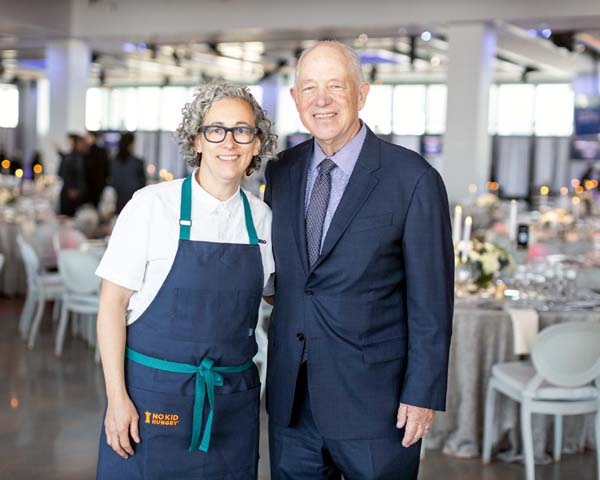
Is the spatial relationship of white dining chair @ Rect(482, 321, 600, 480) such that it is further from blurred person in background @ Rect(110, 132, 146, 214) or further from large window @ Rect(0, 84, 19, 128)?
large window @ Rect(0, 84, 19, 128)

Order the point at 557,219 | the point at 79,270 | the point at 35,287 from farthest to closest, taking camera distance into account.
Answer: the point at 557,219, the point at 35,287, the point at 79,270

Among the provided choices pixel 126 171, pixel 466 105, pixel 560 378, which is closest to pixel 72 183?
pixel 126 171

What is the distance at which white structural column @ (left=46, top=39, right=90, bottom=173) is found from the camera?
16.1 metres

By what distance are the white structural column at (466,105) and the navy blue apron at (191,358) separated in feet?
38.3

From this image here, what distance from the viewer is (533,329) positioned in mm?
4863

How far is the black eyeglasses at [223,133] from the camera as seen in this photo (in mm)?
2363

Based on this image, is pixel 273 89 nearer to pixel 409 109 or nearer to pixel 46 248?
pixel 409 109

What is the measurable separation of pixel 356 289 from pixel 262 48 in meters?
17.3

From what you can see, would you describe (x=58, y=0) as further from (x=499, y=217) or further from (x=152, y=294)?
(x=152, y=294)

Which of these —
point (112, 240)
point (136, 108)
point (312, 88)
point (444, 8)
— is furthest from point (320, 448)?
point (136, 108)

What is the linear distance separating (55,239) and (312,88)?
606 centimetres

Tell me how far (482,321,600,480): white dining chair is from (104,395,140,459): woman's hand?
2431 mm

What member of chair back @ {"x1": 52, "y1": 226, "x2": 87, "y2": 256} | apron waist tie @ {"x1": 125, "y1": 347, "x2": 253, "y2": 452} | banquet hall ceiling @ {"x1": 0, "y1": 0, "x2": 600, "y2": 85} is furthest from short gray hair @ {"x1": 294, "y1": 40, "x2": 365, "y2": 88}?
banquet hall ceiling @ {"x1": 0, "y1": 0, "x2": 600, "y2": 85}

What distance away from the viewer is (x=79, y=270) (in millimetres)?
7059
